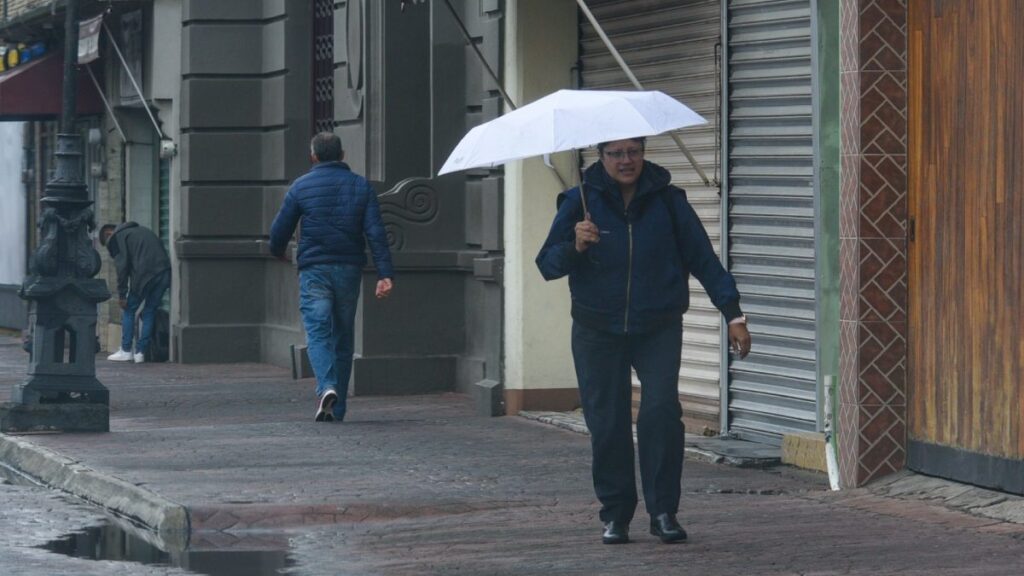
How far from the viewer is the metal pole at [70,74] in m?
13.9

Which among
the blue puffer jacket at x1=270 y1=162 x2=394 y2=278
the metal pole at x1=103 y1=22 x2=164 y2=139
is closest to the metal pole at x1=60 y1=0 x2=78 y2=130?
the blue puffer jacket at x1=270 y1=162 x2=394 y2=278

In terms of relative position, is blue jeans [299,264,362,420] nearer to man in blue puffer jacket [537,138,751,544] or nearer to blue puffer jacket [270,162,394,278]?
blue puffer jacket [270,162,394,278]

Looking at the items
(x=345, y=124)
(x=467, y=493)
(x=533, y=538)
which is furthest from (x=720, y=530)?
(x=345, y=124)

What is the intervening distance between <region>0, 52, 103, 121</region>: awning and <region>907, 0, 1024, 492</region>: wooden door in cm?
1659

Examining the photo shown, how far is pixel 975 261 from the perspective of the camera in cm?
913

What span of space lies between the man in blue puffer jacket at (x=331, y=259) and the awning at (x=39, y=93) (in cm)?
1163

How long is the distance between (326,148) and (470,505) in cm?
484

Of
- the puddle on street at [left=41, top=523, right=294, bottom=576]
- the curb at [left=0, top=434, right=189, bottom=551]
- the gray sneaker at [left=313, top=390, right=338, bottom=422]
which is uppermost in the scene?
the gray sneaker at [left=313, top=390, right=338, bottom=422]

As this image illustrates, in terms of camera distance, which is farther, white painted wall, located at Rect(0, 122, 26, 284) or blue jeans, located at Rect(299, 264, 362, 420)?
white painted wall, located at Rect(0, 122, 26, 284)

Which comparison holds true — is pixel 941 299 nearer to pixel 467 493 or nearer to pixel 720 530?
pixel 720 530

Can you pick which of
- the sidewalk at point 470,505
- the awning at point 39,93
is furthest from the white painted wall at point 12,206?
the sidewalk at point 470,505

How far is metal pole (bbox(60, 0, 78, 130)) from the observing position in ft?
45.7

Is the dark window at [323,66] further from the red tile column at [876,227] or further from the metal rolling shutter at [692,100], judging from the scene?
the red tile column at [876,227]

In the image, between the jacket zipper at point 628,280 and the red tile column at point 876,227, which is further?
the red tile column at point 876,227
